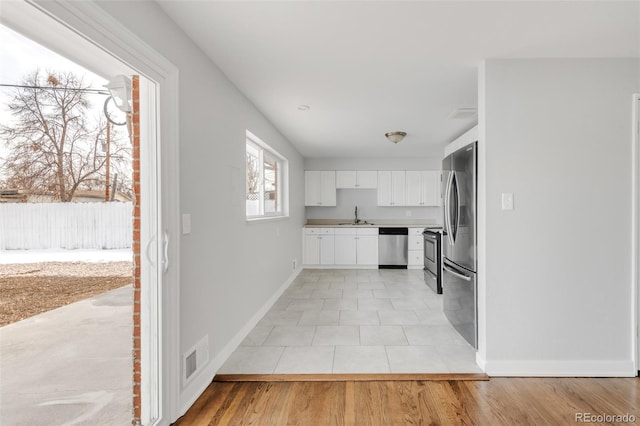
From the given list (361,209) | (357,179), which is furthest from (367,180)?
(361,209)

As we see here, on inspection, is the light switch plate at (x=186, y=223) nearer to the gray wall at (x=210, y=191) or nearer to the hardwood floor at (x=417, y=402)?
the gray wall at (x=210, y=191)

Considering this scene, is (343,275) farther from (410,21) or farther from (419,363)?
(410,21)

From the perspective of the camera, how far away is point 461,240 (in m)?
2.88

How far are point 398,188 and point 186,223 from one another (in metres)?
5.55

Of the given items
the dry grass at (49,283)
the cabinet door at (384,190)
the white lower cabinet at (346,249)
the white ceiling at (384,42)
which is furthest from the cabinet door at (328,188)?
the dry grass at (49,283)

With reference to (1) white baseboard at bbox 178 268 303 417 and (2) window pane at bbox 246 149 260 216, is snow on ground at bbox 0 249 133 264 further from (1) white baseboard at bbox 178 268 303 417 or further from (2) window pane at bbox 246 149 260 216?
(2) window pane at bbox 246 149 260 216

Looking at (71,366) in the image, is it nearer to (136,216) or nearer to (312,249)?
(136,216)

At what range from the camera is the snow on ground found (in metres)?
1.36

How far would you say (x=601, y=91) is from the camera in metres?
2.41

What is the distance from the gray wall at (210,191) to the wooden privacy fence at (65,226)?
0.36 m

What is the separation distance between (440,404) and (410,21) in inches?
93.6

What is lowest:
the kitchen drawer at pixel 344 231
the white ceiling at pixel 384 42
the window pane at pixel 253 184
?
the kitchen drawer at pixel 344 231

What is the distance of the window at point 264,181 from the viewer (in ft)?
12.7

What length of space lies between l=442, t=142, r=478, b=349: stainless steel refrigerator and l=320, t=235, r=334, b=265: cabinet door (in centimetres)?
339
